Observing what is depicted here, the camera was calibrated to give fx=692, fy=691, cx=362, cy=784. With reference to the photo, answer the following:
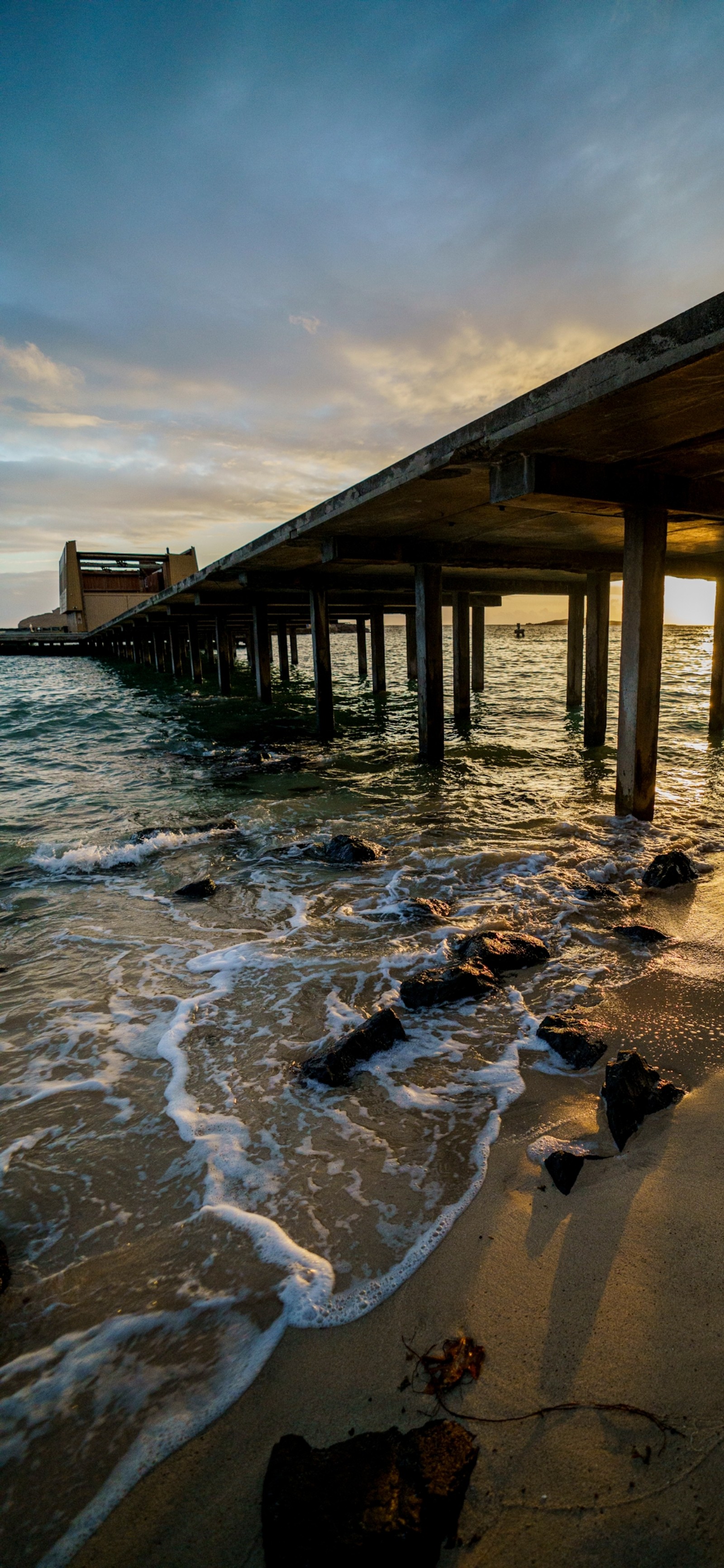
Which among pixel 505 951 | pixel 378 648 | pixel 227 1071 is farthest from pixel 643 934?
pixel 378 648

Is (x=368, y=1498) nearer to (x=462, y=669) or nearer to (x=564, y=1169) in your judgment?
(x=564, y=1169)

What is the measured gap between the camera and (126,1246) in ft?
7.34

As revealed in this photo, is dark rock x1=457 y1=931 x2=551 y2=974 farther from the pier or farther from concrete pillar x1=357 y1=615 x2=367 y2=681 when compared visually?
concrete pillar x1=357 y1=615 x2=367 y2=681

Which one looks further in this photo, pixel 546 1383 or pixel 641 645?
pixel 641 645

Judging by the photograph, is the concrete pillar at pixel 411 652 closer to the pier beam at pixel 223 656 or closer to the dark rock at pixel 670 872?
the pier beam at pixel 223 656

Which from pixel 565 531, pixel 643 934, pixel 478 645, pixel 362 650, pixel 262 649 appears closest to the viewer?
pixel 643 934

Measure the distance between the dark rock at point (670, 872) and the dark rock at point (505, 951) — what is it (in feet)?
5.07

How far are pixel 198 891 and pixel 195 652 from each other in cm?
2258

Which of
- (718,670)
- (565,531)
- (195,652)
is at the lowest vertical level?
(718,670)

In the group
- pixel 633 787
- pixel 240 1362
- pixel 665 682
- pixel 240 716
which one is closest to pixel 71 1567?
pixel 240 1362

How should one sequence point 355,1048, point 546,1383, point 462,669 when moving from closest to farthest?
point 546,1383 < point 355,1048 < point 462,669

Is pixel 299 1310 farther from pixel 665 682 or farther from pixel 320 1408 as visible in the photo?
pixel 665 682

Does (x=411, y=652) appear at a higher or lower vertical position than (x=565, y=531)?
lower

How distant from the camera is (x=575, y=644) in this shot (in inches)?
647
